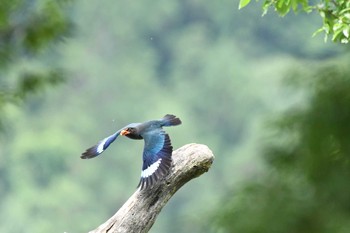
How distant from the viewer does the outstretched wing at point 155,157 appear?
4.39 m

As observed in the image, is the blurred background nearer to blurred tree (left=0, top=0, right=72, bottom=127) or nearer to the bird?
blurred tree (left=0, top=0, right=72, bottom=127)

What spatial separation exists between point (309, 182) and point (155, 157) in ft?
3.02

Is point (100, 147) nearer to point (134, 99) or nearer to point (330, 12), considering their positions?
point (330, 12)

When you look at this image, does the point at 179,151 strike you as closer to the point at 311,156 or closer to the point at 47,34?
the point at 311,156

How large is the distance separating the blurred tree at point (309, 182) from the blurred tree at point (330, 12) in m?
1.01

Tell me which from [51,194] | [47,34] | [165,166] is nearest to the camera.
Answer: [165,166]

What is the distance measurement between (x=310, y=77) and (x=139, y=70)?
1102 inches

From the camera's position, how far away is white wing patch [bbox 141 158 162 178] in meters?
4.39

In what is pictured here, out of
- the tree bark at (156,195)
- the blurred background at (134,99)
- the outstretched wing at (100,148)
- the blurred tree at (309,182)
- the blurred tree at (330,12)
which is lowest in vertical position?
→ the blurred tree at (309,182)

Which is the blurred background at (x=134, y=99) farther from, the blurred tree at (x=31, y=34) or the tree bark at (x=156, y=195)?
the tree bark at (x=156, y=195)

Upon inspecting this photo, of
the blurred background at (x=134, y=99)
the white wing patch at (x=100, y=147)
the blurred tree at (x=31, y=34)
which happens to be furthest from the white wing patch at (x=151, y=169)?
the blurred background at (x=134, y=99)

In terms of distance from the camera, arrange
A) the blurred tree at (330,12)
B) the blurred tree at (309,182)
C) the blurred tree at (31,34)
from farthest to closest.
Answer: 1. the blurred tree at (31,34)
2. the blurred tree at (330,12)
3. the blurred tree at (309,182)

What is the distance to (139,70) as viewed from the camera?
105ft

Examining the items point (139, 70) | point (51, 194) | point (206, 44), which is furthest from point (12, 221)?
point (206, 44)
